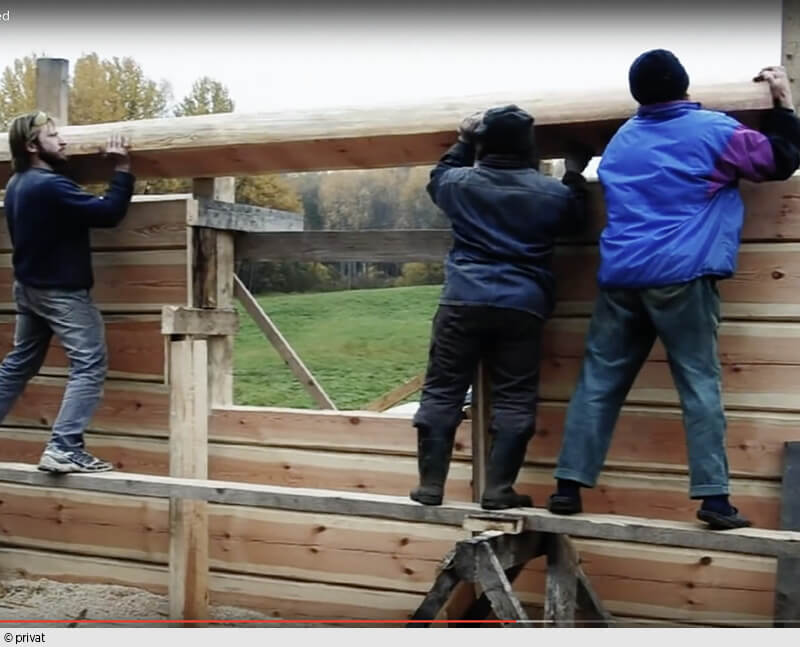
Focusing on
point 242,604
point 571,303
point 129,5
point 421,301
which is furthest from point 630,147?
point 421,301

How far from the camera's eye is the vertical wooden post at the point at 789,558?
12.3ft

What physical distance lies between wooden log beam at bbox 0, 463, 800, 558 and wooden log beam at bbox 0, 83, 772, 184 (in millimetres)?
1366

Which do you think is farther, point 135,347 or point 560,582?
point 135,347

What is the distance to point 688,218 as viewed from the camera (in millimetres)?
3385

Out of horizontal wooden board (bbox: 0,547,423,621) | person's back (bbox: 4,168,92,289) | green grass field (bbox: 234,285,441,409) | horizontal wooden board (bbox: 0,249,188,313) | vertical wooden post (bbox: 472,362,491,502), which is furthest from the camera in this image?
green grass field (bbox: 234,285,441,409)

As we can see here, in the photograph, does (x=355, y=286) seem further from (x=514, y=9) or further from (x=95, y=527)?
(x=514, y=9)

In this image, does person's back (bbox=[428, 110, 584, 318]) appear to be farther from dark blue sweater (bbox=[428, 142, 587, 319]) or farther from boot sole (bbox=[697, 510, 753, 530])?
Result: boot sole (bbox=[697, 510, 753, 530])

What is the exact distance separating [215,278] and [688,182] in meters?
2.40

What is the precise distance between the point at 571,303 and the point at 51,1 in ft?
7.31

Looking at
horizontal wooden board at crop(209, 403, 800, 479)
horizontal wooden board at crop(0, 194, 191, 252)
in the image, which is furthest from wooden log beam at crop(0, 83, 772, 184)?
horizontal wooden board at crop(209, 403, 800, 479)

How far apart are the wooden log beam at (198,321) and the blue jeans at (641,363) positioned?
1.92m

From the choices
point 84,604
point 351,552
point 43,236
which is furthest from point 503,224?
point 84,604

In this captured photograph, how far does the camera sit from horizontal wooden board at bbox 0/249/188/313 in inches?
196

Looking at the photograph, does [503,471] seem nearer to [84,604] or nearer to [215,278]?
[215,278]
